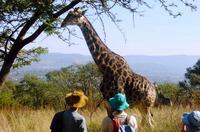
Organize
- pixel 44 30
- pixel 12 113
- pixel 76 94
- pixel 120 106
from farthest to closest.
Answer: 1. pixel 12 113
2. pixel 44 30
3. pixel 76 94
4. pixel 120 106

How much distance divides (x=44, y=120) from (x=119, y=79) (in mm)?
1836

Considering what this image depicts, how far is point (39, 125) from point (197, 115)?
5.88m

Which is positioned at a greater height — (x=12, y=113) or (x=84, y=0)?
(x=84, y=0)

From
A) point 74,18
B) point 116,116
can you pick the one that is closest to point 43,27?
point 74,18

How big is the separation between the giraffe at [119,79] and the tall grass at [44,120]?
1.10ft

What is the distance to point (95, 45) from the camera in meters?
13.1

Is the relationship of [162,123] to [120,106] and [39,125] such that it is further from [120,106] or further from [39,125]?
[120,106]

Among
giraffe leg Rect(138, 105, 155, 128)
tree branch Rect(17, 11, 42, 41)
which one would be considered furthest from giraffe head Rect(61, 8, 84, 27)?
giraffe leg Rect(138, 105, 155, 128)

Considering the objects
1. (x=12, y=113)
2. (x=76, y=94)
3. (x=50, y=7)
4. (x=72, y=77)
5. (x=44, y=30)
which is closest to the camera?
(x=76, y=94)

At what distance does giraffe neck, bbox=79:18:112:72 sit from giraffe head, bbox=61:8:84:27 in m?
0.21

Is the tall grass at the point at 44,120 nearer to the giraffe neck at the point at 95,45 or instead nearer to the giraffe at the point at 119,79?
the giraffe at the point at 119,79

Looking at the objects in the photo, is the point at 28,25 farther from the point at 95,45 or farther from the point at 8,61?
the point at 95,45

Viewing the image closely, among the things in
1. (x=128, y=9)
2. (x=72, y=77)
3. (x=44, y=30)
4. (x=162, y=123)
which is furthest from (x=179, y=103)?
(x=72, y=77)

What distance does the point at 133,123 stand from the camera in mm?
6836
